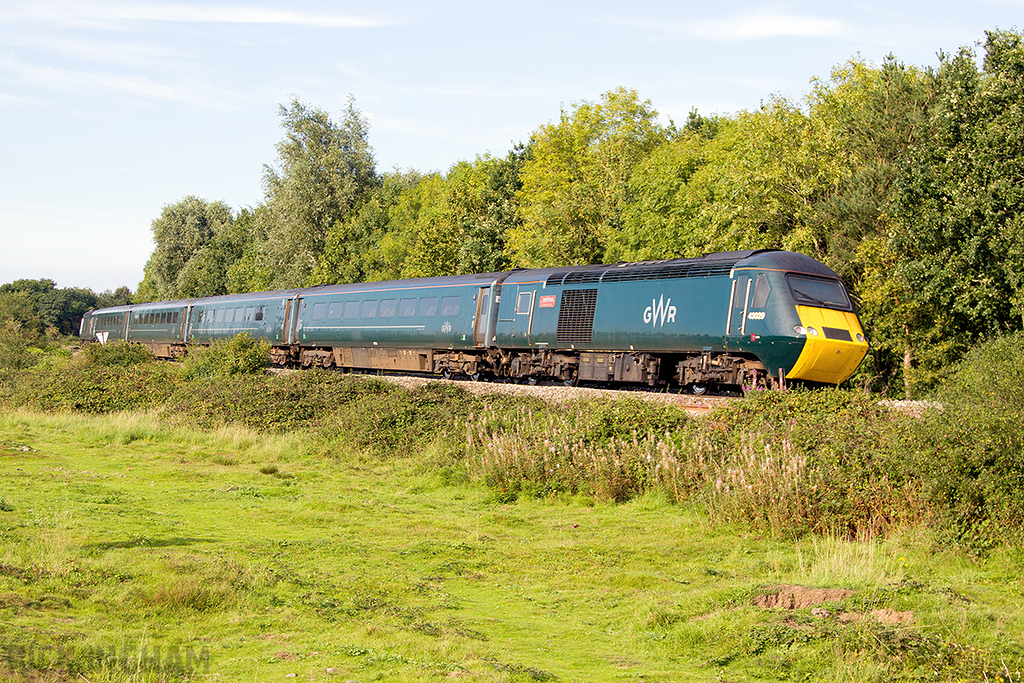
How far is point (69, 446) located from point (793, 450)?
1751cm

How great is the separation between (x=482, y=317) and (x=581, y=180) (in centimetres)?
2887

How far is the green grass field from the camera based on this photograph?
7.20 metres

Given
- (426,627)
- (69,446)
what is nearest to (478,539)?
(426,627)

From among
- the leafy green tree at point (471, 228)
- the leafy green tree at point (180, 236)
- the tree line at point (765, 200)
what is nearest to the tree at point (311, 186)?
the tree line at point (765, 200)

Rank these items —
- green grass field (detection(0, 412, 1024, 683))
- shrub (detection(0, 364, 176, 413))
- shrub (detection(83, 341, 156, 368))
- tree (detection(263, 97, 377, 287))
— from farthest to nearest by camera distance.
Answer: tree (detection(263, 97, 377, 287)), shrub (detection(83, 341, 156, 368)), shrub (detection(0, 364, 176, 413)), green grass field (detection(0, 412, 1024, 683))

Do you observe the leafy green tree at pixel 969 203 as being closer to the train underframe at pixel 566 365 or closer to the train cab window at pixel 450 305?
the train underframe at pixel 566 365

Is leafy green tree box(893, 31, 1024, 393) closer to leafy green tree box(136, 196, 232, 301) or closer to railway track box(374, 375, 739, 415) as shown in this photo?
railway track box(374, 375, 739, 415)

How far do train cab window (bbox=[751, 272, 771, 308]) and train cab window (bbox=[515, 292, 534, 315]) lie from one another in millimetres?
8170

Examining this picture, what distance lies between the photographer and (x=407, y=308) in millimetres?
31766

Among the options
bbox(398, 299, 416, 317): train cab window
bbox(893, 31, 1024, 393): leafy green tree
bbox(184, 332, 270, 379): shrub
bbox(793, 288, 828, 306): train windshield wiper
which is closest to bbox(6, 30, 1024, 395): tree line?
bbox(893, 31, 1024, 393): leafy green tree

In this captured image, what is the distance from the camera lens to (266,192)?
75062 mm

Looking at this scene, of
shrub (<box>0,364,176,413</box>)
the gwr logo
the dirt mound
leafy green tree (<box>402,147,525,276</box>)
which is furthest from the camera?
leafy green tree (<box>402,147,525,276</box>)

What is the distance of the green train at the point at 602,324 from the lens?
65.0ft

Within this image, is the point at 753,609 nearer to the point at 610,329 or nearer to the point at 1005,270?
the point at 610,329
